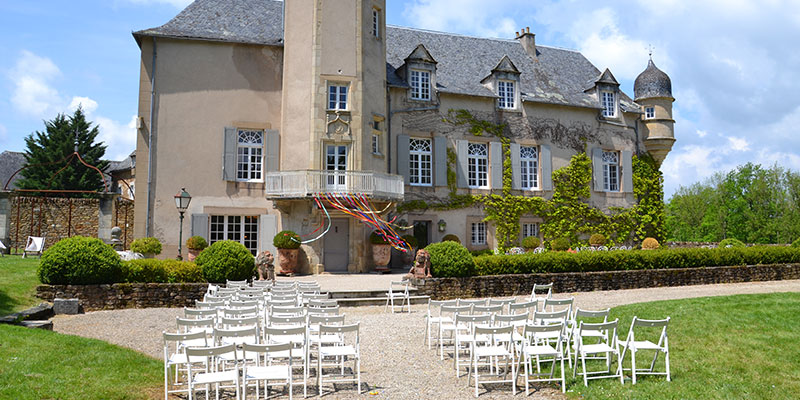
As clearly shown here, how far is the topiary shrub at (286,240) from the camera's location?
66.3 ft

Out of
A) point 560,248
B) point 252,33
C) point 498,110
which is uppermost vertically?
point 252,33

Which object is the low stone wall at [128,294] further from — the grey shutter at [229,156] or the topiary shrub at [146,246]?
the grey shutter at [229,156]

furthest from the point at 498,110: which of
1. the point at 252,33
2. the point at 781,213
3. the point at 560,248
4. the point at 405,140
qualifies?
the point at 781,213

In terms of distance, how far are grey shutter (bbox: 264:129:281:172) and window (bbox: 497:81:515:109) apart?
1013 cm

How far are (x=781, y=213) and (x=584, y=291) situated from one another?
4250cm

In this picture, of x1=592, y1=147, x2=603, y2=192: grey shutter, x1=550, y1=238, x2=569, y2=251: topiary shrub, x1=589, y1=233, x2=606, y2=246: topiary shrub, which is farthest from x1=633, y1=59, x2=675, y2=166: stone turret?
x1=550, y1=238, x2=569, y2=251: topiary shrub

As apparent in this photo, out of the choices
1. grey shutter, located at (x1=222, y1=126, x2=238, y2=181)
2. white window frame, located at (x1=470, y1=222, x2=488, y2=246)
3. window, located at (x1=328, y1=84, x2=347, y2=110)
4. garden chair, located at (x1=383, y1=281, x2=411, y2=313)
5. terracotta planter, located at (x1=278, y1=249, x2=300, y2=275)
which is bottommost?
garden chair, located at (x1=383, y1=281, x2=411, y2=313)

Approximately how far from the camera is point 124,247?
22359mm

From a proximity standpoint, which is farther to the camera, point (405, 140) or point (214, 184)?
point (405, 140)

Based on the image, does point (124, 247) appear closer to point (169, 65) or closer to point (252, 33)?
point (169, 65)

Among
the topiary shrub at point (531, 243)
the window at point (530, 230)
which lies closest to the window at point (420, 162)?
the topiary shrub at point (531, 243)

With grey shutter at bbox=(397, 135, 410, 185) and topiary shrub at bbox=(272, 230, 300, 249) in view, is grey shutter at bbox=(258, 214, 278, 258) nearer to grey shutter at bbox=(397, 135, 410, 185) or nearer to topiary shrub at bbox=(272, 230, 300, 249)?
topiary shrub at bbox=(272, 230, 300, 249)

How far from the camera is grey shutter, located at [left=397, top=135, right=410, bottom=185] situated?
23.5m

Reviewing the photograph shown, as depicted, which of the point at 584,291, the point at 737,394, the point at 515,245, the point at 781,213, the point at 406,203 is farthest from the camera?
the point at 781,213
